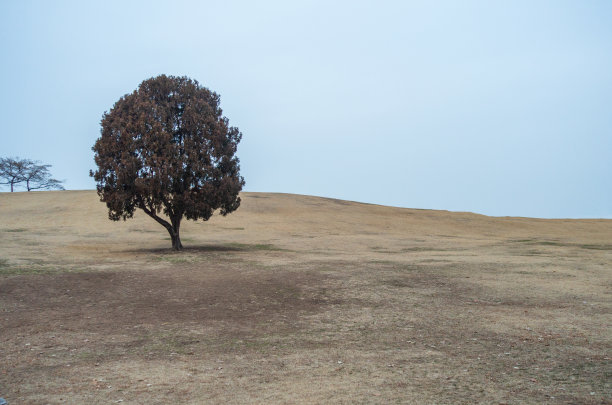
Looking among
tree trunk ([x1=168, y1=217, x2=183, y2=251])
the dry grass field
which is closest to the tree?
tree trunk ([x1=168, y1=217, x2=183, y2=251])

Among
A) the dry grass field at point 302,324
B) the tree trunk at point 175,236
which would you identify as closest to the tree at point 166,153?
the tree trunk at point 175,236

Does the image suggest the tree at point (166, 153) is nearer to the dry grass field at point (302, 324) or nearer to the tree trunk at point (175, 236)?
the tree trunk at point (175, 236)

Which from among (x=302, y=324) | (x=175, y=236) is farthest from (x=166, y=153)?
(x=302, y=324)

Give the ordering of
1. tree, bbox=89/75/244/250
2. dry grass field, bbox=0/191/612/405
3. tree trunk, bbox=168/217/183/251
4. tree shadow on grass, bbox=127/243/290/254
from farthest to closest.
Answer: tree trunk, bbox=168/217/183/251 → tree shadow on grass, bbox=127/243/290/254 → tree, bbox=89/75/244/250 → dry grass field, bbox=0/191/612/405

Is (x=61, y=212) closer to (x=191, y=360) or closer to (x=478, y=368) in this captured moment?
(x=191, y=360)

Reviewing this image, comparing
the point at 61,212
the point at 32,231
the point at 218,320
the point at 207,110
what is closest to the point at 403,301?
→ the point at 218,320

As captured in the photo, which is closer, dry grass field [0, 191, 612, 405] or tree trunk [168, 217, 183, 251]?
dry grass field [0, 191, 612, 405]

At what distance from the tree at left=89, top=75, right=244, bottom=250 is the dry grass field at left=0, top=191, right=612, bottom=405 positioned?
2.97 meters

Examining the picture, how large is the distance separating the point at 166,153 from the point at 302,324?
54.4 ft

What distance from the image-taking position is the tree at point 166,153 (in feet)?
86.3

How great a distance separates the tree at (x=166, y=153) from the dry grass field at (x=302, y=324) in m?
2.97

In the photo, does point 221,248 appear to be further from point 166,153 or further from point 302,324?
point 302,324

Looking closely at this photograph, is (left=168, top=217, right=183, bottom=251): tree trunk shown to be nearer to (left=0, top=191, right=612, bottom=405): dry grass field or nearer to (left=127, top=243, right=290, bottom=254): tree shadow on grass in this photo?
(left=127, top=243, right=290, bottom=254): tree shadow on grass

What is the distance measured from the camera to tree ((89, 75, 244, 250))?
26.3m
